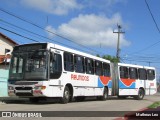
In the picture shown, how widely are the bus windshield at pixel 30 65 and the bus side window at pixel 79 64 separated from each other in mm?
3572

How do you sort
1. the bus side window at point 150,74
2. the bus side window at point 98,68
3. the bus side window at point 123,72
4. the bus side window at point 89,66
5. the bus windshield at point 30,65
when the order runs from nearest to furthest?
the bus windshield at point 30,65 → the bus side window at point 89,66 → the bus side window at point 98,68 → the bus side window at point 123,72 → the bus side window at point 150,74

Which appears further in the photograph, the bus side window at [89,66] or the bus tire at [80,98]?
the bus tire at [80,98]

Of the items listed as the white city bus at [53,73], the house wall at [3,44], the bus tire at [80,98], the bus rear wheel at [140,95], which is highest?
the house wall at [3,44]

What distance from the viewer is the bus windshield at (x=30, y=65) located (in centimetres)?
2039

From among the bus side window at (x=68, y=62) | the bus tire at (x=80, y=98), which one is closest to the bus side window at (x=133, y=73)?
the bus tire at (x=80, y=98)

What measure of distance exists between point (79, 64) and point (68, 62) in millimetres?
1979

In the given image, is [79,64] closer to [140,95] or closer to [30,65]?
[30,65]

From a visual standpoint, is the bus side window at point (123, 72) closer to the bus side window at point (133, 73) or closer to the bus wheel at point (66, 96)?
the bus side window at point (133, 73)

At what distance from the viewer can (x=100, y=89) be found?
1104 inches

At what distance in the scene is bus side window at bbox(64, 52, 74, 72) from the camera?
2229 cm

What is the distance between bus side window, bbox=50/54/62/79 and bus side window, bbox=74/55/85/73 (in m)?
2.38

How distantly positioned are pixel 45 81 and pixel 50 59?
1.24m

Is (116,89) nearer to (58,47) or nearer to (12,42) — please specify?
(58,47)

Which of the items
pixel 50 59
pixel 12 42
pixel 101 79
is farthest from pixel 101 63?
pixel 12 42
